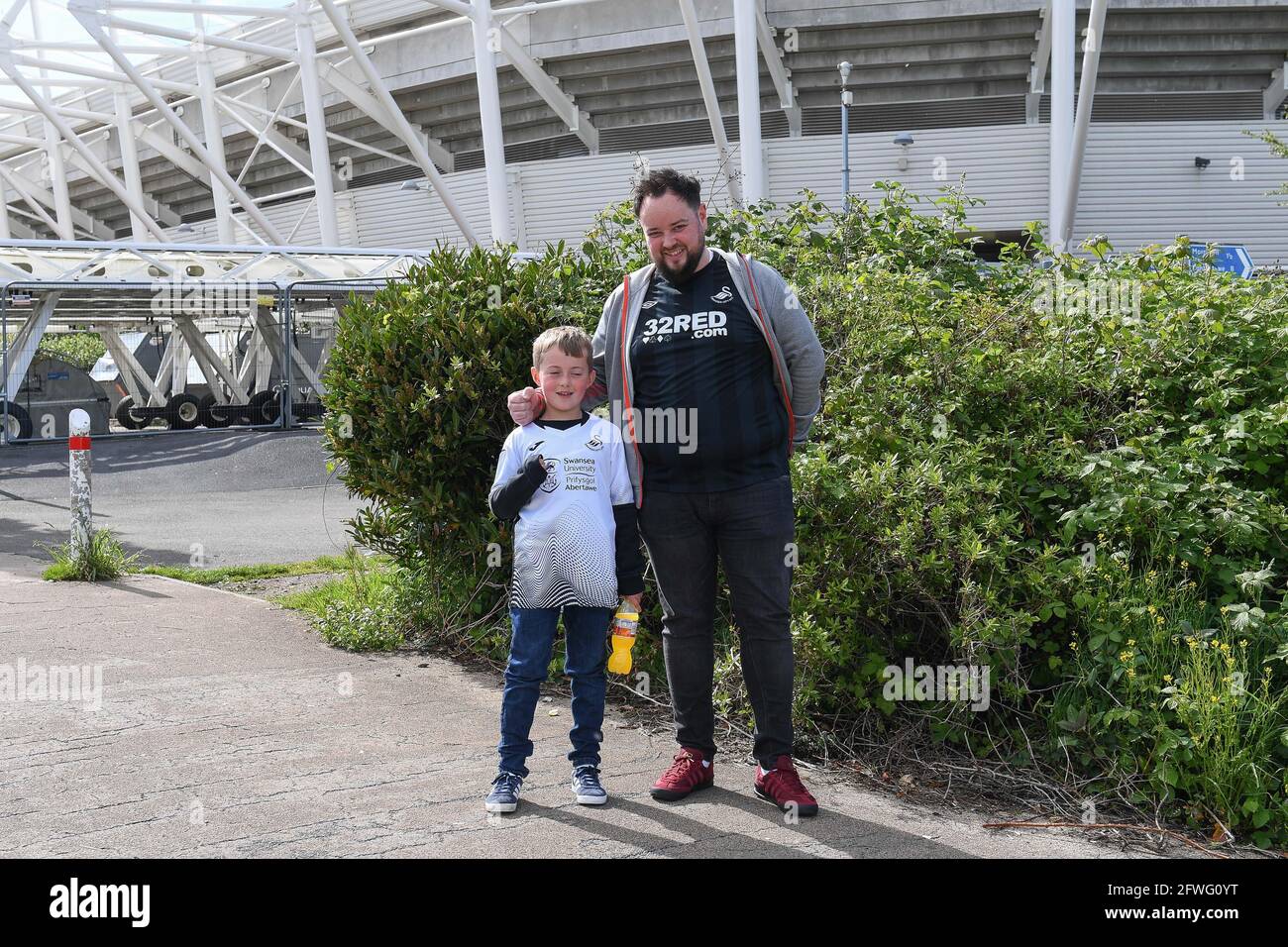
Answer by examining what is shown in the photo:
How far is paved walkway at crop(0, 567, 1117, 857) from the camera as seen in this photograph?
3771 mm

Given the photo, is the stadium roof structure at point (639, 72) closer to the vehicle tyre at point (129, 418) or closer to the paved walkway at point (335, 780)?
the vehicle tyre at point (129, 418)

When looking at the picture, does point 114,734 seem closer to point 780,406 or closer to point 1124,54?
point 780,406

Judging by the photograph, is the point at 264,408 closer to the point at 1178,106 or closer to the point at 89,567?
the point at 89,567

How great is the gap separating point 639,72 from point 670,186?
27375 mm

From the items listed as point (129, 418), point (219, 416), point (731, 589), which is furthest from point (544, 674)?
point (129, 418)

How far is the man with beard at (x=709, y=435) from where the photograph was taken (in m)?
4.07

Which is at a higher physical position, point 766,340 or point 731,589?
point 766,340

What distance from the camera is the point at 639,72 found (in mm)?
29969

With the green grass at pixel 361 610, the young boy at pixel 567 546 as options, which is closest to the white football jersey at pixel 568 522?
the young boy at pixel 567 546

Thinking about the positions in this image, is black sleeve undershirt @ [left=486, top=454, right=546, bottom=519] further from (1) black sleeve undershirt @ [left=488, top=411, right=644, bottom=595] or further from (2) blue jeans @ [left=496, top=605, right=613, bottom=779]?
(2) blue jeans @ [left=496, top=605, right=613, bottom=779]

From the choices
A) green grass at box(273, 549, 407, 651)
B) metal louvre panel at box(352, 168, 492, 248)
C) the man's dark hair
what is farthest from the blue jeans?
metal louvre panel at box(352, 168, 492, 248)

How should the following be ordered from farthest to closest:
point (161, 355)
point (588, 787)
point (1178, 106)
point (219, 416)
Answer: point (1178, 106)
point (161, 355)
point (219, 416)
point (588, 787)

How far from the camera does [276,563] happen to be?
971cm
